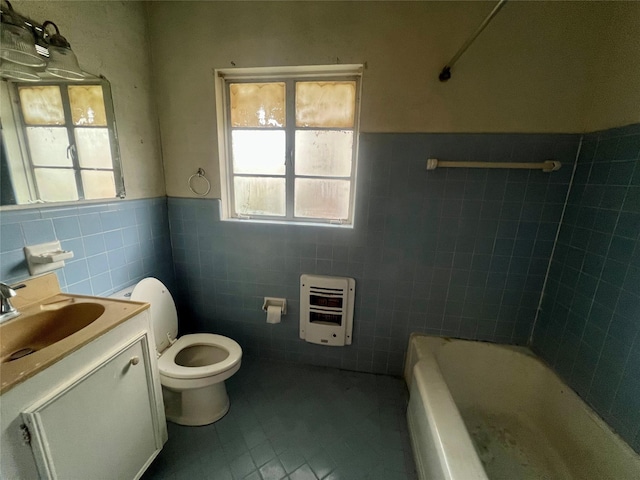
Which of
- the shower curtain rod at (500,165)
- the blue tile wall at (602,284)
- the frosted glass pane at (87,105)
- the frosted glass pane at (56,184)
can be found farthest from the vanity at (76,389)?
the blue tile wall at (602,284)

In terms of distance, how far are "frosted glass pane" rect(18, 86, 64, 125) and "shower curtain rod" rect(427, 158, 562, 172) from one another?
1.86 meters

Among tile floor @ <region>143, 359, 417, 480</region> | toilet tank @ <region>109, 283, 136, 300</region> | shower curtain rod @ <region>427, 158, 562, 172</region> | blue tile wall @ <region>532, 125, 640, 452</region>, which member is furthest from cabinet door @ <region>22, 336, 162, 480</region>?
blue tile wall @ <region>532, 125, 640, 452</region>

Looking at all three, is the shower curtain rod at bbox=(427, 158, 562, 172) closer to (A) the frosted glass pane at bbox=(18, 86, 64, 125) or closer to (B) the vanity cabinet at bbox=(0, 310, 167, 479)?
(B) the vanity cabinet at bbox=(0, 310, 167, 479)

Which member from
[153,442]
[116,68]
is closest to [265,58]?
[116,68]

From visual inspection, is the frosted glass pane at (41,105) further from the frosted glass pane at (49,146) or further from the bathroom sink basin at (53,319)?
the bathroom sink basin at (53,319)

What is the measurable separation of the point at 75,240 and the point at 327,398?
168 cm

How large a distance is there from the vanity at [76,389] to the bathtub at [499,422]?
124cm

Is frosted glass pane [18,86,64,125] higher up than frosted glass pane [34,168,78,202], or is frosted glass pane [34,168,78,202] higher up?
frosted glass pane [18,86,64,125]

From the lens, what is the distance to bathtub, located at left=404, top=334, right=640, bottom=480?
1.04 m

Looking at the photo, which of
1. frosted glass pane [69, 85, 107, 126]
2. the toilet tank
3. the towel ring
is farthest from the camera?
the towel ring

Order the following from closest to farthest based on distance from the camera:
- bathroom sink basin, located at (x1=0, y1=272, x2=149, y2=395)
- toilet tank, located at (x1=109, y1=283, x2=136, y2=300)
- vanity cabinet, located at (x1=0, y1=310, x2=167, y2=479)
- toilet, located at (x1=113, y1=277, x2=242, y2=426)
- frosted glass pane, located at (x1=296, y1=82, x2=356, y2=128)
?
vanity cabinet, located at (x1=0, y1=310, x2=167, y2=479)
bathroom sink basin, located at (x1=0, y1=272, x2=149, y2=395)
toilet, located at (x1=113, y1=277, x2=242, y2=426)
toilet tank, located at (x1=109, y1=283, x2=136, y2=300)
frosted glass pane, located at (x1=296, y1=82, x2=356, y2=128)

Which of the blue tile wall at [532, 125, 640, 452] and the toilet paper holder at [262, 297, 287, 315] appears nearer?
the blue tile wall at [532, 125, 640, 452]

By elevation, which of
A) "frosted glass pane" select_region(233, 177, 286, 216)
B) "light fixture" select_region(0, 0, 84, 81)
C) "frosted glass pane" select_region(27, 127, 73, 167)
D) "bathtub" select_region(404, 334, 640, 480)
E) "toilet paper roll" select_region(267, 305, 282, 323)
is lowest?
"bathtub" select_region(404, 334, 640, 480)

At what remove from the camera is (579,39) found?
4.32 ft
